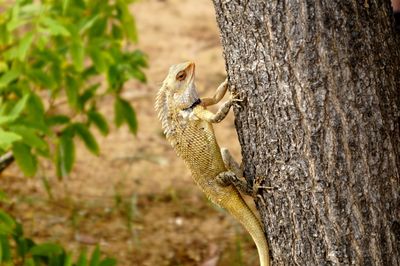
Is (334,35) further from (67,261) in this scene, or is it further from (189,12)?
(189,12)

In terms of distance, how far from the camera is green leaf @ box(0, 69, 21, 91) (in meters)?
4.95

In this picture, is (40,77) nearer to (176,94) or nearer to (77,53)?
(77,53)

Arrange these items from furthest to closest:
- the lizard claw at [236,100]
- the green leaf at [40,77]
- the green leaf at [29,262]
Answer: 1. the green leaf at [40,77]
2. the green leaf at [29,262]
3. the lizard claw at [236,100]

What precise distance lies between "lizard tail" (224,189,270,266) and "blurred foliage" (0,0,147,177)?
129 cm

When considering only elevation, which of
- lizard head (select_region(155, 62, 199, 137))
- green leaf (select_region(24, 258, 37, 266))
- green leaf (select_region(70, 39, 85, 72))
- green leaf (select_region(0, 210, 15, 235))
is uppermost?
green leaf (select_region(70, 39, 85, 72))

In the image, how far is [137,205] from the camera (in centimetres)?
659

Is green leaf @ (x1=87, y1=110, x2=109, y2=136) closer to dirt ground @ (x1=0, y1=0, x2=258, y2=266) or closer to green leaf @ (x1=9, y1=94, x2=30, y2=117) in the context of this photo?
dirt ground @ (x1=0, y1=0, x2=258, y2=266)

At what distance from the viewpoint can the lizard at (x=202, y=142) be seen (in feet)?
12.5

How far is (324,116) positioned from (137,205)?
3.67m

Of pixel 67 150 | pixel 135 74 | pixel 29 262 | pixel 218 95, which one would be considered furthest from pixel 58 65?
pixel 218 95

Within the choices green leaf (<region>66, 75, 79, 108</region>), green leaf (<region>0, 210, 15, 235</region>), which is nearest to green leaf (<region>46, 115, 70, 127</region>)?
green leaf (<region>66, 75, 79, 108</region>)

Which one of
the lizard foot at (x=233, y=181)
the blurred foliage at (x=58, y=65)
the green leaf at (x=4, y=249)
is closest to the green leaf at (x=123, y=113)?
the blurred foliage at (x=58, y=65)

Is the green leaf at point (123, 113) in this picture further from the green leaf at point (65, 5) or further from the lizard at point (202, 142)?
the lizard at point (202, 142)

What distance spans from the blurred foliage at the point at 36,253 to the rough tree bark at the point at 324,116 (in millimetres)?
1480
